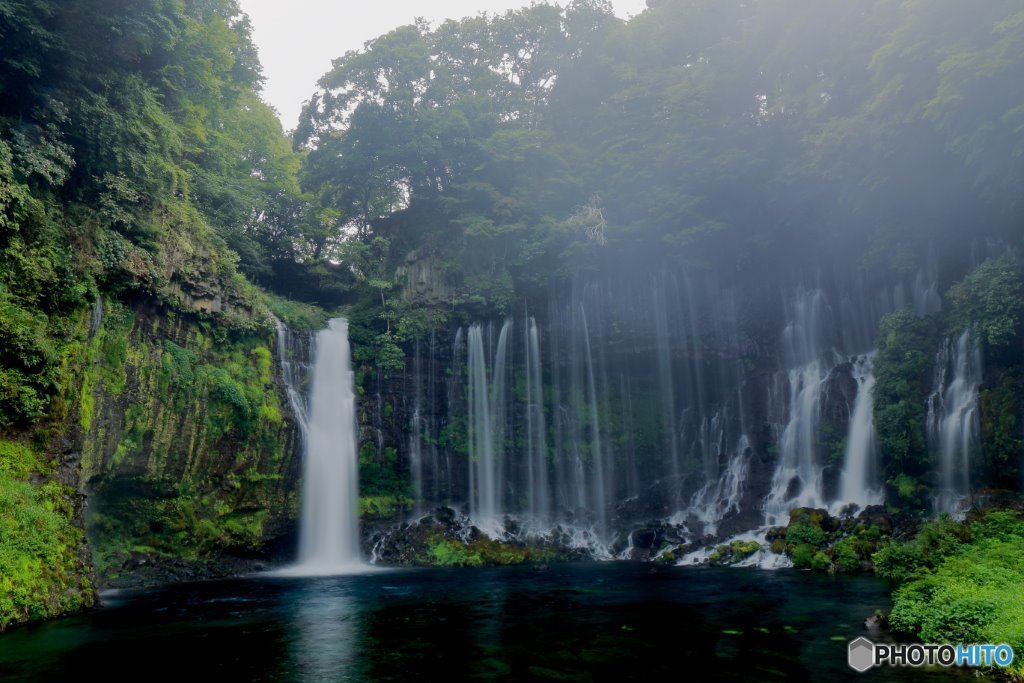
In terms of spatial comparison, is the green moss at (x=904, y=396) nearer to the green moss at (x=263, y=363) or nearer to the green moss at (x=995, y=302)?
the green moss at (x=995, y=302)

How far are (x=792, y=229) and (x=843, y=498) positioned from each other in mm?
13273

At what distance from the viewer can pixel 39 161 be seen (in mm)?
14445

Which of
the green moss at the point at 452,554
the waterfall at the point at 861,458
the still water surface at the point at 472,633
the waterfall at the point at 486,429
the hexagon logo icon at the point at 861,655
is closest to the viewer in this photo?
the hexagon logo icon at the point at 861,655

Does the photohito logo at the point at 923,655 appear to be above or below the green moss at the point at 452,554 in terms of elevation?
above

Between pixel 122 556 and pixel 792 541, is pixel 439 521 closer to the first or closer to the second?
pixel 122 556

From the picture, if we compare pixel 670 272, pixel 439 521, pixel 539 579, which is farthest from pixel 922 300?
pixel 439 521

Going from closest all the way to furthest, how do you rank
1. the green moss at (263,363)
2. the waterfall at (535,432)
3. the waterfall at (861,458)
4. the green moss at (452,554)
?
the waterfall at (861,458)
the green moss at (263,363)
the green moss at (452,554)
the waterfall at (535,432)

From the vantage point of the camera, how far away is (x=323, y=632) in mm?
11648

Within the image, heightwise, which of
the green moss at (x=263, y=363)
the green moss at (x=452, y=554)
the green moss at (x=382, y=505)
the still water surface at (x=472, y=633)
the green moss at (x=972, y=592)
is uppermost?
the green moss at (x=263, y=363)

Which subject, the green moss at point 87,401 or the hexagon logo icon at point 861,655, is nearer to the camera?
the hexagon logo icon at point 861,655

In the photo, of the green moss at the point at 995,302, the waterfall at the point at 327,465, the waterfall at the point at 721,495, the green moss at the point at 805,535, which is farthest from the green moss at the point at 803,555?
the waterfall at the point at 327,465

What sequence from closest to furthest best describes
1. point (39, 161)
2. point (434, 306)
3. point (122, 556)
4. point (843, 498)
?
point (39, 161), point (122, 556), point (843, 498), point (434, 306)

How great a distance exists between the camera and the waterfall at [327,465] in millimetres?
22578

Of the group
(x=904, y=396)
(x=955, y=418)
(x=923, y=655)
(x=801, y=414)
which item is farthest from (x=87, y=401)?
(x=955, y=418)
